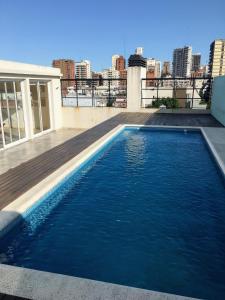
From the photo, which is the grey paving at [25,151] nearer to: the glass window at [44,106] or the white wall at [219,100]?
the glass window at [44,106]

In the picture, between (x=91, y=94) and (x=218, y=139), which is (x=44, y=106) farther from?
(x=218, y=139)

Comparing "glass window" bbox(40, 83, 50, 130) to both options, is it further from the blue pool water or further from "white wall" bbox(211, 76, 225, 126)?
Answer: "white wall" bbox(211, 76, 225, 126)

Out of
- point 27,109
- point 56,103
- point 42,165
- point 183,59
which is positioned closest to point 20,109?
point 27,109

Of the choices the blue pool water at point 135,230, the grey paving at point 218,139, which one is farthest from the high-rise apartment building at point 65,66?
the blue pool water at point 135,230

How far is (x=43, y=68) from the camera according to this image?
1320cm

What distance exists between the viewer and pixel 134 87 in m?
16.4

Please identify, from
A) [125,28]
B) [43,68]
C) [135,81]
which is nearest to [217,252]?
[43,68]

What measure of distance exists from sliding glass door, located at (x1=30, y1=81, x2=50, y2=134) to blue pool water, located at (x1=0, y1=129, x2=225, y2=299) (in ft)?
22.2

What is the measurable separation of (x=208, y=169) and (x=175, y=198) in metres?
2.19

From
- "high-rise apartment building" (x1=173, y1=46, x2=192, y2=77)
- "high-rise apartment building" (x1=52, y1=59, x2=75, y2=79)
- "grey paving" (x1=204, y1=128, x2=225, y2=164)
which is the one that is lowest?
"grey paving" (x1=204, y1=128, x2=225, y2=164)

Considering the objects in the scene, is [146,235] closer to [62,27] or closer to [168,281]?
[168,281]

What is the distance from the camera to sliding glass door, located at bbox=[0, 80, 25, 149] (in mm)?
10047

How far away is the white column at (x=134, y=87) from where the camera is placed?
53.0ft

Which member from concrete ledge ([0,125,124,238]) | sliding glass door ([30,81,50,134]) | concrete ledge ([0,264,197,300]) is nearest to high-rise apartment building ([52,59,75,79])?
sliding glass door ([30,81,50,134])
